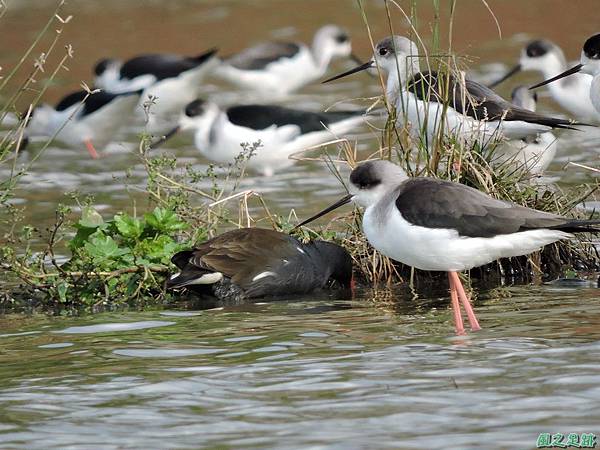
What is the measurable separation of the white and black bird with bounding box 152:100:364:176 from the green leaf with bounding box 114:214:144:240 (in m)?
5.27

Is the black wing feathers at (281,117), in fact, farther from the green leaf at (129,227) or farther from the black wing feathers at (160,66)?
the green leaf at (129,227)

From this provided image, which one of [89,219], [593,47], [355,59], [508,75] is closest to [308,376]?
[89,219]

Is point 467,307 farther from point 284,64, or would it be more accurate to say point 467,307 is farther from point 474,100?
point 284,64

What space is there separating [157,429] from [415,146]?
156 inches

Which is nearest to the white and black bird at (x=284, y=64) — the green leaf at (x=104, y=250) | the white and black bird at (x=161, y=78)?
the white and black bird at (x=161, y=78)

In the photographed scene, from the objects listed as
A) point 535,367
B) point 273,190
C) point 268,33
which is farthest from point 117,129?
point 535,367

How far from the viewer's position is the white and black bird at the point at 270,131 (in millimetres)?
14078

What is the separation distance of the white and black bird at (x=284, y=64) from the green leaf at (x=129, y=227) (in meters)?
9.83

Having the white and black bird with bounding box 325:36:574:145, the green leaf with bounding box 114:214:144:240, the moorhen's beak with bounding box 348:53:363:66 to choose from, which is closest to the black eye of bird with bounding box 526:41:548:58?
the moorhen's beak with bounding box 348:53:363:66

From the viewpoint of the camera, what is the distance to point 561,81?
1469cm

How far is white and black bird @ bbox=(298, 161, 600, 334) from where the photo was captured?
7070mm

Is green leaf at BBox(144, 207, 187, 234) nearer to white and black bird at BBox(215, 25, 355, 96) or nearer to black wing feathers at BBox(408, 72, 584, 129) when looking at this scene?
black wing feathers at BBox(408, 72, 584, 129)

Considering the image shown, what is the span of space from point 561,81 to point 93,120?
5321 millimetres

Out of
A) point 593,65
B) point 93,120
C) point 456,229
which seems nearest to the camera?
point 456,229
